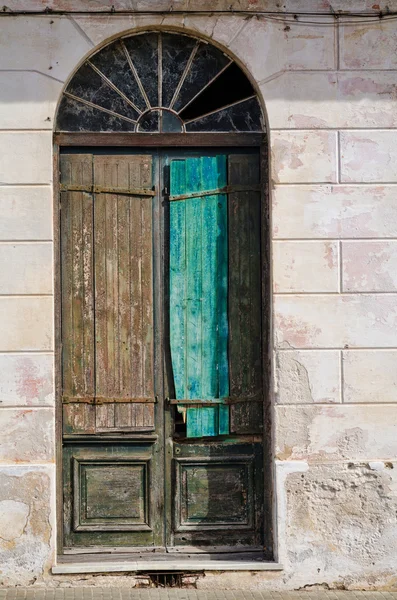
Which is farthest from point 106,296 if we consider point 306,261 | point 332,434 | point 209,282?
point 332,434

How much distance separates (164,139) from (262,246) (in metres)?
1.10

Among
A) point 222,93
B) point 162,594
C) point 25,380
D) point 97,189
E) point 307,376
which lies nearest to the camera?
point 162,594

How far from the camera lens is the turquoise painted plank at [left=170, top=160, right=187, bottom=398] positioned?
699 centimetres

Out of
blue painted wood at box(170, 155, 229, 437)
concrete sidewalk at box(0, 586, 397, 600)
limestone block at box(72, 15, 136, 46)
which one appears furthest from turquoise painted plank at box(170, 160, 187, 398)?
concrete sidewalk at box(0, 586, 397, 600)

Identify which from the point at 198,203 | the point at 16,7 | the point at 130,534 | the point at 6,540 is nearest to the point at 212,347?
the point at 198,203

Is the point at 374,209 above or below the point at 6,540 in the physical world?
above

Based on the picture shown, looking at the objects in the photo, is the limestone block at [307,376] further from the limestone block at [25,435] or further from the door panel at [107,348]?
the limestone block at [25,435]

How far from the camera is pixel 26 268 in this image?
676 cm

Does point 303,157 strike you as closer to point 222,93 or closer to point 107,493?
point 222,93

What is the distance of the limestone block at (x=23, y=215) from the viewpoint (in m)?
6.76

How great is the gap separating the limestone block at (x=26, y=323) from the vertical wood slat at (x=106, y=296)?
0.22m

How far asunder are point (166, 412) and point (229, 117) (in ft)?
7.57

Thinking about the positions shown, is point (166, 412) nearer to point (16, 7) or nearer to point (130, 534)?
point (130, 534)

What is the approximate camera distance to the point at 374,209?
6.86 m
